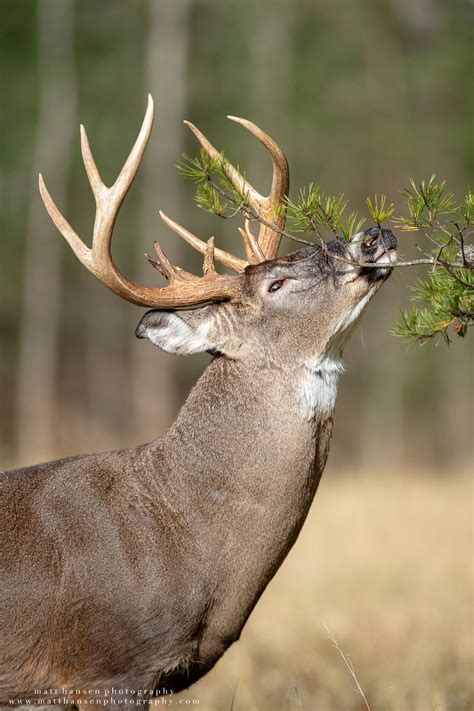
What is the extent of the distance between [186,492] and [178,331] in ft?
2.57

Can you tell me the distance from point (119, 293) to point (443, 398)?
2096 cm

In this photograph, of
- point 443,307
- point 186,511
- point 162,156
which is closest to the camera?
point 443,307

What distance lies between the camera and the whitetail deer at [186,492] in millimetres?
4371

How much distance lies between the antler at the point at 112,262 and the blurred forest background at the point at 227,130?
1451cm

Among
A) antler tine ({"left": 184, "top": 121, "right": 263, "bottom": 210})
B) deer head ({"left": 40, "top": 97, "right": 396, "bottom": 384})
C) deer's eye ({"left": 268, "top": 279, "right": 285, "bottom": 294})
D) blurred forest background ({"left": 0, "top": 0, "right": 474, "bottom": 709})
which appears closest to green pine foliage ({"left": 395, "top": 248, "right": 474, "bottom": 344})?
deer head ({"left": 40, "top": 97, "right": 396, "bottom": 384})

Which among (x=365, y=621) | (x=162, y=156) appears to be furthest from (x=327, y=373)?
(x=162, y=156)

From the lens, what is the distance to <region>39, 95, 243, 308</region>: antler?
477cm

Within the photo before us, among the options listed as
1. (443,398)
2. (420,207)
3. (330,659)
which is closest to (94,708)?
(420,207)

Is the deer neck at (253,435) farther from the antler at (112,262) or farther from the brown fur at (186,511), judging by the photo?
the antler at (112,262)

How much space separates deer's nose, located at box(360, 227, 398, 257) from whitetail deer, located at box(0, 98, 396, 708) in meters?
0.01

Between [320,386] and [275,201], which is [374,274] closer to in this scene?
[320,386]

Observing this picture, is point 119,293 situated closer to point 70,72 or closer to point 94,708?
point 94,708

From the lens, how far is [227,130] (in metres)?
23.7

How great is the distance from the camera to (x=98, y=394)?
99.8 ft
